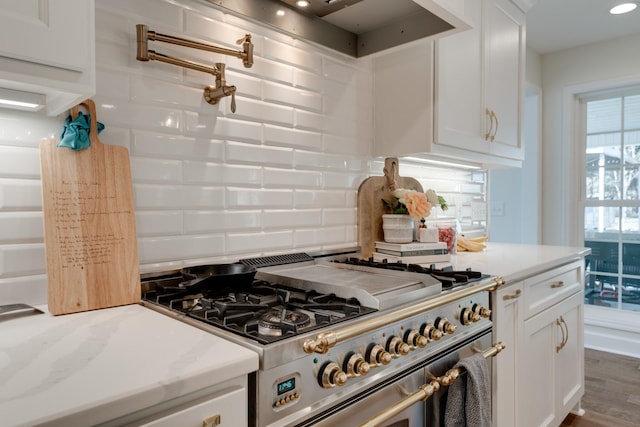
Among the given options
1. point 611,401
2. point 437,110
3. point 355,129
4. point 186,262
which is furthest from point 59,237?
point 611,401

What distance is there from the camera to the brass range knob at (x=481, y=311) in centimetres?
143

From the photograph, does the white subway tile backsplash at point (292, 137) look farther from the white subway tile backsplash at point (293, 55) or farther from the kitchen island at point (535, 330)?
the kitchen island at point (535, 330)

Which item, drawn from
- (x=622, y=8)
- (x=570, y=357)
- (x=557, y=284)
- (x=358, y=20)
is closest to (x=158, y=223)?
(x=358, y=20)

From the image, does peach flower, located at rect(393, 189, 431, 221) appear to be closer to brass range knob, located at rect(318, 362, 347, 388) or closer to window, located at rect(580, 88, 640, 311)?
brass range knob, located at rect(318, 362, 347, 388)

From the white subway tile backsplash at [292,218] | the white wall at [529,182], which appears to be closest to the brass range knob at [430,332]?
the white subway tile backsplash at [292,218]

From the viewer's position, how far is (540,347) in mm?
1923

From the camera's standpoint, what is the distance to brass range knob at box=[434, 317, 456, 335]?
48.6 inches

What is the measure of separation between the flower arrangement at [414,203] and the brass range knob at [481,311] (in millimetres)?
536

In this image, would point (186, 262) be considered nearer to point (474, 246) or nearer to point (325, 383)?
point (325, 383)

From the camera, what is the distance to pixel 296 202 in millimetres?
1700

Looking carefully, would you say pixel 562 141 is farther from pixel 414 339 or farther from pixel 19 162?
pixel 19 162

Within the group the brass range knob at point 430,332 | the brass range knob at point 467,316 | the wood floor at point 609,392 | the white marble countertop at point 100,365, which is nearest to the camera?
the white marble countertop at point 100,365

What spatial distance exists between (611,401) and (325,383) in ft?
8.71

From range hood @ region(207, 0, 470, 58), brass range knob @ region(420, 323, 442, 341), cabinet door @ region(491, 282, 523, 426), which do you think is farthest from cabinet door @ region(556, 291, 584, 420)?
range hood @ region(207, 0, 470, 58)
